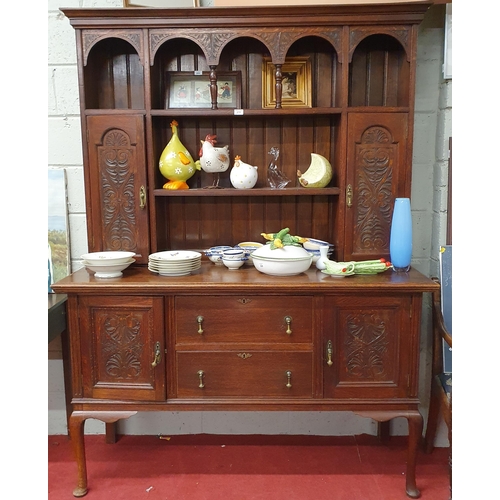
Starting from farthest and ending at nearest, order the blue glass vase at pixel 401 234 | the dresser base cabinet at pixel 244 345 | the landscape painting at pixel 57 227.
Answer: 1. the landscape painting at pixel 57 227
2. the blue glass vase at pixel 401 234
3. the dresser base cabinet at pixel 244 345

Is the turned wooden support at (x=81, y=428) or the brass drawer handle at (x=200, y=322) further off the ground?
the brass drawer handle at (x=200, y=322)

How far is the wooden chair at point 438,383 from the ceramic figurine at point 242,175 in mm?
1044

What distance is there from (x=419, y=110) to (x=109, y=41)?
1.60 meters

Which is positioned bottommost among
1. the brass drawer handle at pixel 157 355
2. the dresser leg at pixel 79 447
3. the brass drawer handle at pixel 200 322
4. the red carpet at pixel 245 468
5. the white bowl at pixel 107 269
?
the red carpet at pixel 245 468

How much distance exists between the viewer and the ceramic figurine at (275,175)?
2396 millimetres

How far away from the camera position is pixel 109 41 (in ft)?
7.63

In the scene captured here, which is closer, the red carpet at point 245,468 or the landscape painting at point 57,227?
the red carpet at point 245,468

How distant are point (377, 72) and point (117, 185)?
140 centimetres

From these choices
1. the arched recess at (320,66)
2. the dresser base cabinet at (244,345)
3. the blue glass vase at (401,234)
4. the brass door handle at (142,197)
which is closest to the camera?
the dresser base cabinet at (244,345)

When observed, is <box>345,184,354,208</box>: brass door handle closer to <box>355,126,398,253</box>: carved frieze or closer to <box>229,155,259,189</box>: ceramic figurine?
<box>355,126,398,253</box>: carved frieze

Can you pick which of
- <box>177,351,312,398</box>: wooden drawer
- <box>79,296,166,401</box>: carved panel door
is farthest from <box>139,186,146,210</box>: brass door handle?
<box>177,351,312,398</box>: wooden drawer

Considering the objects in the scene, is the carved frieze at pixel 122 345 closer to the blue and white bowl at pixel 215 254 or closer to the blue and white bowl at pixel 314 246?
the blue and white bowl at pixel 215 254

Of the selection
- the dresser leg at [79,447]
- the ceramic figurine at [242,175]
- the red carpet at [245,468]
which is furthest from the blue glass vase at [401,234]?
the dresser leg at [79,447]

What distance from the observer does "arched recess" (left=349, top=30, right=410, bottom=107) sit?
2.29m
